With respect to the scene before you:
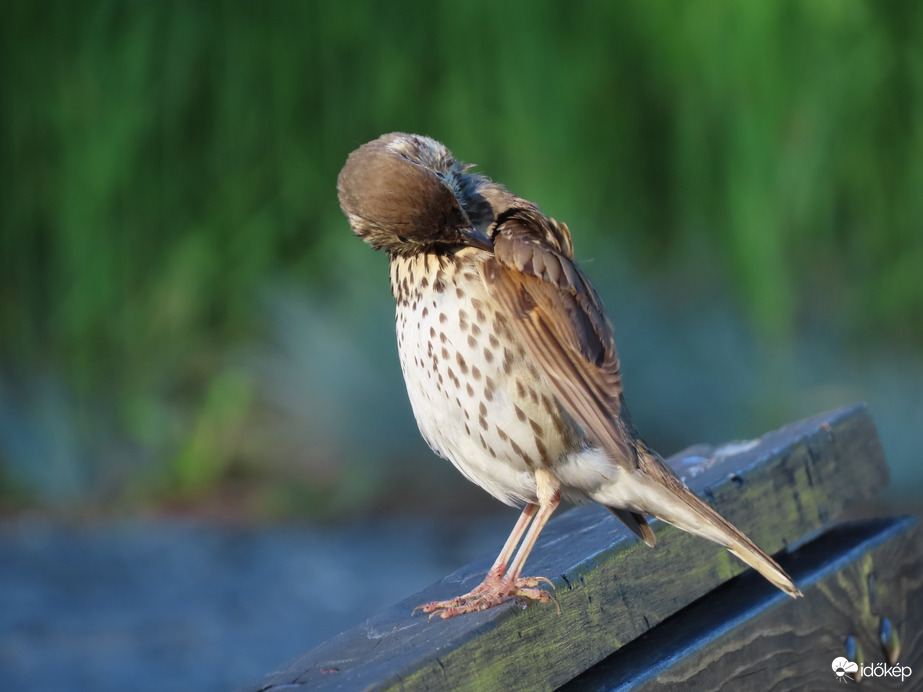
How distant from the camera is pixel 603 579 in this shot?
88.2 inches

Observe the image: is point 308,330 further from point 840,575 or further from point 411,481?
point 840,575

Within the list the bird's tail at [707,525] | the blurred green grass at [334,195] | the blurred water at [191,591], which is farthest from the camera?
the blurred green grass at [334,195]

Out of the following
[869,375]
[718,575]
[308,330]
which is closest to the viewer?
[718,575]

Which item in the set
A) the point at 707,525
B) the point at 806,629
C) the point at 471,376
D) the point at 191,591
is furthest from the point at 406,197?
the point at 191,591

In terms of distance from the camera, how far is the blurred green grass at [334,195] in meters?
6.25

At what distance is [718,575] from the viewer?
2.54 meters

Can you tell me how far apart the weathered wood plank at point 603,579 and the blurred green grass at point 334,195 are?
334 cm

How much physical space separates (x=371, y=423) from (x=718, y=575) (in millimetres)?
4337

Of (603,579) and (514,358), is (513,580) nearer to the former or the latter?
(603,579)

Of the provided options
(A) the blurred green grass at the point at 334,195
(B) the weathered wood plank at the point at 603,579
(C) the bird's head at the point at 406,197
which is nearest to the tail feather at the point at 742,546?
(B) the weathered wood plank at the point at 603,579

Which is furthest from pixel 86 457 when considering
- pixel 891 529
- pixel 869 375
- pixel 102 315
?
pixel 891 529

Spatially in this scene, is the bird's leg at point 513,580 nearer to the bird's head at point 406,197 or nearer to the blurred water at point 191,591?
the bird's head at point 406,197

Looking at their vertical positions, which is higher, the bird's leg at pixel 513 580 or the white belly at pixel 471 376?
the white belly at pixel 471 376

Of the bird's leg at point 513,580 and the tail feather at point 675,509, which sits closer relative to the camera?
the bird's leg at point 513,580
